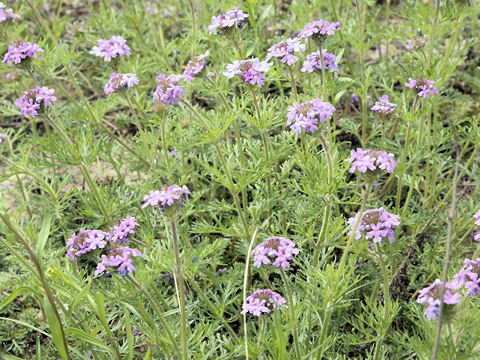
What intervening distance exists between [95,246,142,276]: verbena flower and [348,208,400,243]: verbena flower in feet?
3.47

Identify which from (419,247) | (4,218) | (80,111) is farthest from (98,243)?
(419,247)

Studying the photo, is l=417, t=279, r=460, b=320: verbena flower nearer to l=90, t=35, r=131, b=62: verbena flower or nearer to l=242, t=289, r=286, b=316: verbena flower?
l=242, t=289, r=286, b=316: verbena flower

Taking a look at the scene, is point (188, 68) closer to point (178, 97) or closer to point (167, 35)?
point (178, 97)

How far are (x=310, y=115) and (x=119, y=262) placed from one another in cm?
112

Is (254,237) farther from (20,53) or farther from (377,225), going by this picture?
(20,53)

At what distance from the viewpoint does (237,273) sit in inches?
128

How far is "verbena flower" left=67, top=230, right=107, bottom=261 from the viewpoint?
2525mm

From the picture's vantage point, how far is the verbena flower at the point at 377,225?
233 cm

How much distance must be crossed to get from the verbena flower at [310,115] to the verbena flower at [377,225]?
0.48 meters

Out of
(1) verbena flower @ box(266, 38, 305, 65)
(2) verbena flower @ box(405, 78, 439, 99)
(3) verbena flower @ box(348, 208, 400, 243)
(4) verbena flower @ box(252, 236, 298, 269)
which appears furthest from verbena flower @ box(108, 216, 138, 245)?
(2) verbena flower @ box(405, 78, 439, 99)

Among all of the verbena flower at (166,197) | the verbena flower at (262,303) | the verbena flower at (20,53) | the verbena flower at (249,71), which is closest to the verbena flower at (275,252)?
the verbena flower at (262,303)

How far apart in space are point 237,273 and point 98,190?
1097 mm

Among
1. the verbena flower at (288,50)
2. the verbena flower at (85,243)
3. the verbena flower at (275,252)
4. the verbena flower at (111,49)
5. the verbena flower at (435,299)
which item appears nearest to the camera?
the verbena flower at (435,299)

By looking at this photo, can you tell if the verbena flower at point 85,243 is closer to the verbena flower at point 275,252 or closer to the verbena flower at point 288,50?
the verbena flower at point 275,252
